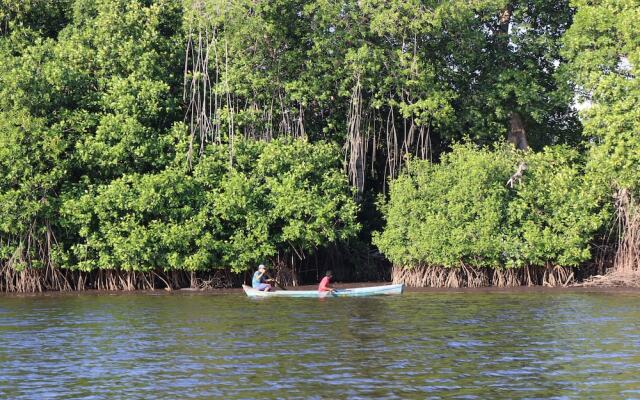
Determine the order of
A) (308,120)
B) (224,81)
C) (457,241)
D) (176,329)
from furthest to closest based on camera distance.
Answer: (308,120), (224,81), (457,241), (176,329)

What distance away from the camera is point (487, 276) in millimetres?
29859

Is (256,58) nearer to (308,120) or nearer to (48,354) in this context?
(308,120)

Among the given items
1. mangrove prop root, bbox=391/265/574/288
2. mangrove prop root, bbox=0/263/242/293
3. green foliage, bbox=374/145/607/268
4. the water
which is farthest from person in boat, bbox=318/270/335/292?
mangrove prop root, bbox=0/263/242/293

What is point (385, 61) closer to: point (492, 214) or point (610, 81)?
point (492, 214)

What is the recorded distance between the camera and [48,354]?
1697 cm

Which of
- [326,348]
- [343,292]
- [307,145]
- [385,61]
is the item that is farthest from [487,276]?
[326,348]

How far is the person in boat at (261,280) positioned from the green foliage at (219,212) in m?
1.14

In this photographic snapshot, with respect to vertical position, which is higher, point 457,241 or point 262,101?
point 262,101

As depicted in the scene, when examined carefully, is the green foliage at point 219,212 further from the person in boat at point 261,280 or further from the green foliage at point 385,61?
the green foliage at point 385,61

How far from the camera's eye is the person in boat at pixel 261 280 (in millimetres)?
27642

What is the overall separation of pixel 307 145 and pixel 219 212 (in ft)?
11.7

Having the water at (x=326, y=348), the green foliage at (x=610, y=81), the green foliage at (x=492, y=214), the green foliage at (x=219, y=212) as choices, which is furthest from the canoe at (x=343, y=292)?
the green foliage at (x=610, y=81)

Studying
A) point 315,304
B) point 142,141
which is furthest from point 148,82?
A: point 315,304

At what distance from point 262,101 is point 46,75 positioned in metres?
6.85
